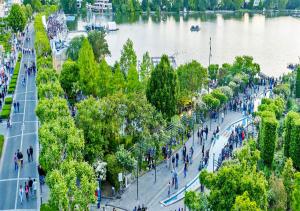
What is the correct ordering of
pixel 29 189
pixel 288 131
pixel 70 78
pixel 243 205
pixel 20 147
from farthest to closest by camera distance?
pixel 70 78 < pixel 20 147 < pixel 288 131 < pixel 29 189 < pixel 243 205

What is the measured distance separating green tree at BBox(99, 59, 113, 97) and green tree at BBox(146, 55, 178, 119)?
571 cm

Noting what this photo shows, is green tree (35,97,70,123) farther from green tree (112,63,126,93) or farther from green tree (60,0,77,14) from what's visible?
green tree (60,0,77,14)

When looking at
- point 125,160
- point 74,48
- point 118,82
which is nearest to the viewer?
point 125,160

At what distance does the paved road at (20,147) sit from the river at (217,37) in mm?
29789

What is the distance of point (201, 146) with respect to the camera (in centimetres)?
3822

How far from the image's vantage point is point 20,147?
36.6 m

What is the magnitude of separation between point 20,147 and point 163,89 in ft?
41.7

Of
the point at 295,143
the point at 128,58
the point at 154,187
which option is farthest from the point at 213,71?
the point at 154,187

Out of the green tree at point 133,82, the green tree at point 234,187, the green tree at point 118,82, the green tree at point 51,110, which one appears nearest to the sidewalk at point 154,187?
the green tree at point 51,110

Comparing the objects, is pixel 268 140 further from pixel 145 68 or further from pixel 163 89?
pixel 145 68

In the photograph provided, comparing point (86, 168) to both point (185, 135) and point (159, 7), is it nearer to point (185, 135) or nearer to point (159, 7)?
point (185, 135)

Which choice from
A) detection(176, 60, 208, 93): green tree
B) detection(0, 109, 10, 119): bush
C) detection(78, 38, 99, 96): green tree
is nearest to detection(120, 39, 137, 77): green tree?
detection(78, 38, 99, 96): green tree

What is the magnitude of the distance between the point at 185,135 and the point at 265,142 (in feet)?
29.7

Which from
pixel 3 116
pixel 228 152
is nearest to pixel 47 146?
pixel 228 152
